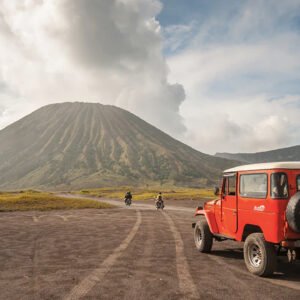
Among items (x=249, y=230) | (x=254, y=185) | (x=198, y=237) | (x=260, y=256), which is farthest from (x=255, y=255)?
(x=198, y=237)

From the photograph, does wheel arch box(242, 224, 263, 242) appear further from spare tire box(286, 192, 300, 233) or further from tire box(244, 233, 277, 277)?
spare tire box(286, 192, 300, 233)

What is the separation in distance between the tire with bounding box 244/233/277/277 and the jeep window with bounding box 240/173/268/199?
3.54 ft

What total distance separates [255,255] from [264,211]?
53.2 inches

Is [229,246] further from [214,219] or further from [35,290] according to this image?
[35,290]

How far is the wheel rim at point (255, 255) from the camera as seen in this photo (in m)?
10.5

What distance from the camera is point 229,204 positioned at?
12312 millimetres

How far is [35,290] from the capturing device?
890 cm

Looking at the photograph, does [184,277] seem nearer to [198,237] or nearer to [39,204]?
[198,237]

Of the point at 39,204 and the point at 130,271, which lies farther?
the point at 39,204

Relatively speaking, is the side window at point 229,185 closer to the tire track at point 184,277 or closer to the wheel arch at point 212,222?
the wheel arch at point 212,222

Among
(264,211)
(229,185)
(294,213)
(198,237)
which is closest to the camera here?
(294,213)

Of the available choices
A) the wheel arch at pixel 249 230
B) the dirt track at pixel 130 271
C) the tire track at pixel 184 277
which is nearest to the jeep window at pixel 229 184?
the wheel arch at pixel 249 230

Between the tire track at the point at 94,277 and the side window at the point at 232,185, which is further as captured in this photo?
the side window at the point at 232,185

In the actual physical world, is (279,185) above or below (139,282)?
above
